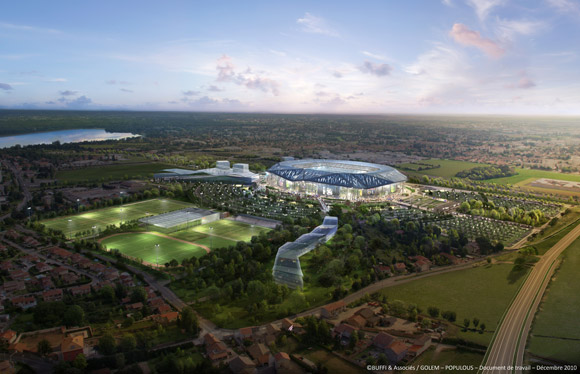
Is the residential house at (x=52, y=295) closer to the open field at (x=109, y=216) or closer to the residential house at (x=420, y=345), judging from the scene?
the open field at (x=109, y=216)

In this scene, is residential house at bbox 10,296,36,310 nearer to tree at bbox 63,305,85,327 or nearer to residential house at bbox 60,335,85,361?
tree at bbox 63,305,85,327

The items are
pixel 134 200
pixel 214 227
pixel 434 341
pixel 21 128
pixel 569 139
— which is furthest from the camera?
pixel 21 128

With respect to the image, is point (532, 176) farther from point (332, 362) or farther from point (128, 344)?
point (128, 344)

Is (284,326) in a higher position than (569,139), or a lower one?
lower

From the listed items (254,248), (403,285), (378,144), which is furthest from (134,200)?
(378,144)

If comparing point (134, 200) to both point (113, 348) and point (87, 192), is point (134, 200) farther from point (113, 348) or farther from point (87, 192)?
point (113, 348)

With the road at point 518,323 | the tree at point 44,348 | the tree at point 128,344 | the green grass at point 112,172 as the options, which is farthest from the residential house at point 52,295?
the green grass at point 112,172

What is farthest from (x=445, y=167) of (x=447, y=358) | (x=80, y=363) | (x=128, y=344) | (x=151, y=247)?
(x=80, y=363)
